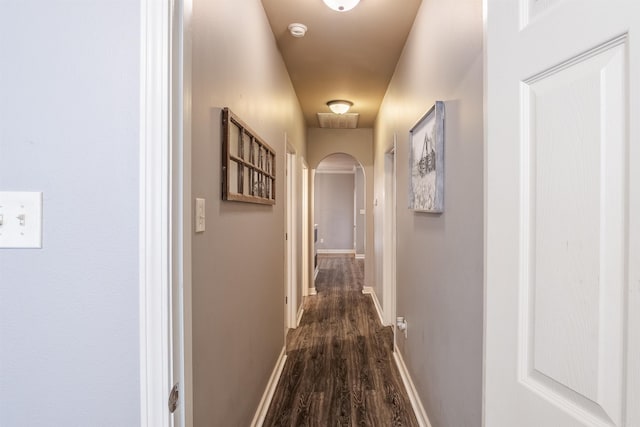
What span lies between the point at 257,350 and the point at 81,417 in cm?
137

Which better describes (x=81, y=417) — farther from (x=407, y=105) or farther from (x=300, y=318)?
(x=300, y=318)

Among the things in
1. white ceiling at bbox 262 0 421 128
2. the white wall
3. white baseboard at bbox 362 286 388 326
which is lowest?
white baseboard at bbox 362 286 388 326

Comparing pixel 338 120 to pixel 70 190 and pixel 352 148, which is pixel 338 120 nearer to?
pixel 352 148

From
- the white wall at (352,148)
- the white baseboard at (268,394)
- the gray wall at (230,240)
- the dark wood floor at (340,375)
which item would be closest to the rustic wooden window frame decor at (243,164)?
the gray wall at (230,240)

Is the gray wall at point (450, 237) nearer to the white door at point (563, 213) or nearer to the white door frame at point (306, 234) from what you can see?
the white door at point (563, 213)

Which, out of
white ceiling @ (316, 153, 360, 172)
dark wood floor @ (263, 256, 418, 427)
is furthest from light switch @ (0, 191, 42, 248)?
white ceiling @ (316, 153, 360, 172)

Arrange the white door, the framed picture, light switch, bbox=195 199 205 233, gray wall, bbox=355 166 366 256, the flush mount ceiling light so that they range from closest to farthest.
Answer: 1. the white door
2. light switch, bbox=195 199 205 233
3. the framed picture
4. the flush mount ceiling light
5. gray wall, bbox=355 166 366 256

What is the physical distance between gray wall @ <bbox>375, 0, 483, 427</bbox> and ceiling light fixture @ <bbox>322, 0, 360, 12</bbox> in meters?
0.42

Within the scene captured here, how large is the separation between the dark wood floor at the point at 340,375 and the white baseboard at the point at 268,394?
1.4 inches

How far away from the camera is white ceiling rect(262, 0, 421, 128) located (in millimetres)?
2197

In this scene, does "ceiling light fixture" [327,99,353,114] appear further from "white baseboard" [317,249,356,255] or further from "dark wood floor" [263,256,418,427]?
"white baseboard" [317,249,356,255]

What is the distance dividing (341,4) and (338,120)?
2.67 metres

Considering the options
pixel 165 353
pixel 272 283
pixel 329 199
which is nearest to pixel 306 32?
pixel 272 283

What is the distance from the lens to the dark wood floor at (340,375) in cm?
214
